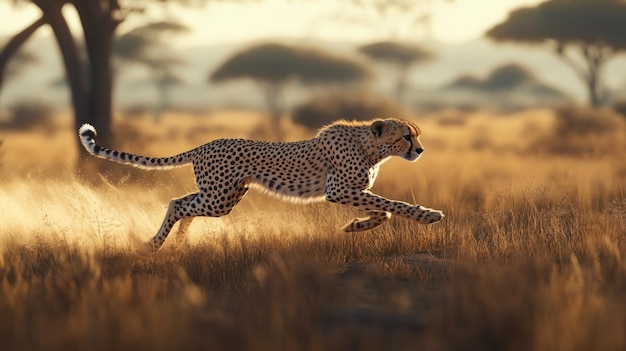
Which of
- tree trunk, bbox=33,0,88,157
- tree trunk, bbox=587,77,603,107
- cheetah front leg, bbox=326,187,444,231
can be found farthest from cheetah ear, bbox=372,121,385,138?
tree trunk, bbox=587,77,603,107

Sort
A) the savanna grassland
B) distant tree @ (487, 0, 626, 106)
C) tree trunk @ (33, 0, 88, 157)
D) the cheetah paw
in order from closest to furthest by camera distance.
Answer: the savanna grassland < the cheetah paw < tree trunk @ (33, 0, 88, 157) < distant tree @ (487, 0, 626, 106)

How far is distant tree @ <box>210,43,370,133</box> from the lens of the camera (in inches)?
1273

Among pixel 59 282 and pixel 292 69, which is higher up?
pixel 292 69

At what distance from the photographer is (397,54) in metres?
36.3

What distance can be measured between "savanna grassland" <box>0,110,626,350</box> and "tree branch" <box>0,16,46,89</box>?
3.24 m

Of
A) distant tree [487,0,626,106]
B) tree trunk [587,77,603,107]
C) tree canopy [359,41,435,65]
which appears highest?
tree canopy [359,41,435,65]

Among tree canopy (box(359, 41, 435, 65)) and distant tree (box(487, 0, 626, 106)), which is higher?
tree canopy (box(359, 41, 435, 65))

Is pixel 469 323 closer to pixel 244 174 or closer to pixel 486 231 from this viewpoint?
pixel 244 174

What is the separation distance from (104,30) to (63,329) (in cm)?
961

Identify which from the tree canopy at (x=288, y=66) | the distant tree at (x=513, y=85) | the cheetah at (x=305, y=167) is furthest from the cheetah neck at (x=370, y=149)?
the distant tree at (x=513, y=85)

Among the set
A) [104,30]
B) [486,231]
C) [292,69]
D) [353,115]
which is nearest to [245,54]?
[292,69]

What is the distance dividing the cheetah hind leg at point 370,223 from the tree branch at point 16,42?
8182 millimetres

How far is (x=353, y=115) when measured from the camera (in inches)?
881

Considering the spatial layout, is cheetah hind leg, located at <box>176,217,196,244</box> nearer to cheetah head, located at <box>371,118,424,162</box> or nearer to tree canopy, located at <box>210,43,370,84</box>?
cheetah head, located at <box>371,118,424,162</box>
